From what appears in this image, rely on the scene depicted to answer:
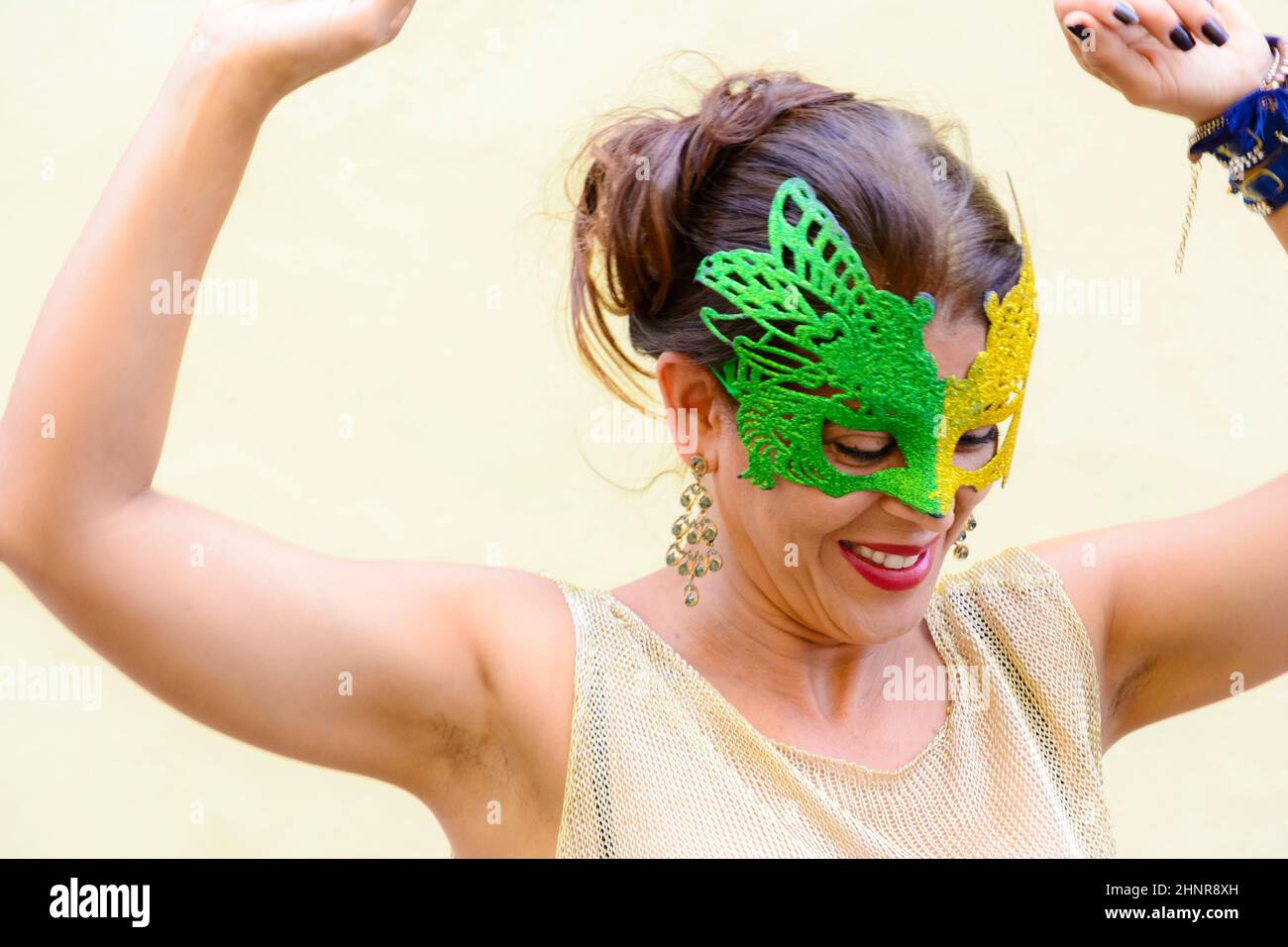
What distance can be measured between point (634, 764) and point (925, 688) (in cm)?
43

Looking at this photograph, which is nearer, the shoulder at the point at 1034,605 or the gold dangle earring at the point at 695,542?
the gold dangle earring at the point at 695,542

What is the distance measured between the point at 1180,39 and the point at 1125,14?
0.26 ft

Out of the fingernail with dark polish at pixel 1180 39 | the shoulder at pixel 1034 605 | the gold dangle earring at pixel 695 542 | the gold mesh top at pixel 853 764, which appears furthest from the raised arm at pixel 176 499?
the fingernail with dark polish at pixel 1180 39

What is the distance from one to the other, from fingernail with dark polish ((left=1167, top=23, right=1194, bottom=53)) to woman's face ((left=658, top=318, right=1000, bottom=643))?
0.40 metres

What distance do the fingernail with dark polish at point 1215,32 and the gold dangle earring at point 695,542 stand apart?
2.55 feet

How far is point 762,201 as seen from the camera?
1.92m

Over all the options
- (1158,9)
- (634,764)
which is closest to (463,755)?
(634,764)

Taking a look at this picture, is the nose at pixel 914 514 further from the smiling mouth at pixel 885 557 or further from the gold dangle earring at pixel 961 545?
the gold dangle earring at pixel 961 545

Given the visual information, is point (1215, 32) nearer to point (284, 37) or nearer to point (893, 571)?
point (893, 571)

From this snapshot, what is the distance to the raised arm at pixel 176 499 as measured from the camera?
154cm

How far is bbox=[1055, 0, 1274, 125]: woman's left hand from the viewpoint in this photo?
6.42 feet

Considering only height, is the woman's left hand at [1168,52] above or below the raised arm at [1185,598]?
above

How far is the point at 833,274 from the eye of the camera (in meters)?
1.86

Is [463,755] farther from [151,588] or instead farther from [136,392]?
[136,392]
